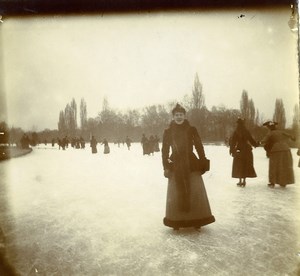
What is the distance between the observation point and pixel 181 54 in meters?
3.63

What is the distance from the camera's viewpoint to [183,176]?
11.1ft

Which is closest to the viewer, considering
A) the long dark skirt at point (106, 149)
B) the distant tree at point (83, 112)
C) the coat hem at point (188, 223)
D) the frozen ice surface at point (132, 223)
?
the frozen ice surface at point (132, 223)

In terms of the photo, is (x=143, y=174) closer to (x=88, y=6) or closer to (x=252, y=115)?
(x=252, y=115)

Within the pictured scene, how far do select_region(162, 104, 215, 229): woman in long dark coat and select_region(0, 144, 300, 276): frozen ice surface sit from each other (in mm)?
153

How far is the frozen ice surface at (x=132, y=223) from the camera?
299cm

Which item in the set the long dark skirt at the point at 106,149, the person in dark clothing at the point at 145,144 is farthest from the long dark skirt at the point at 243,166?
the long dark skirt at the point at 106,149

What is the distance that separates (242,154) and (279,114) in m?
0.92

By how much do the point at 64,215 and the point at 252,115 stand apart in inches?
105

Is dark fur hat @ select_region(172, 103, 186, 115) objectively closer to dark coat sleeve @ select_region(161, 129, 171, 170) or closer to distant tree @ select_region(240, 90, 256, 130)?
dark coat sleeve @ select_region(161, 129, 171, 170)

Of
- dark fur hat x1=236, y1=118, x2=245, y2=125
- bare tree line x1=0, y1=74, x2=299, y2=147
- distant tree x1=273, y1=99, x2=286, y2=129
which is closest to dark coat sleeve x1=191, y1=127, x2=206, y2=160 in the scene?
bare tree line x1=0, y1=74, x2=299, y2=147

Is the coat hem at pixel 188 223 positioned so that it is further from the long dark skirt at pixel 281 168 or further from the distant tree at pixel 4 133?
the distant tree at pixel 4 133

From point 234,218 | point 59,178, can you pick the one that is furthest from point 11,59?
point 234,218

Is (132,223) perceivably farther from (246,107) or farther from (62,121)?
(246,107)

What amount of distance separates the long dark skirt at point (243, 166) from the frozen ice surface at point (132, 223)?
6.6 inches
